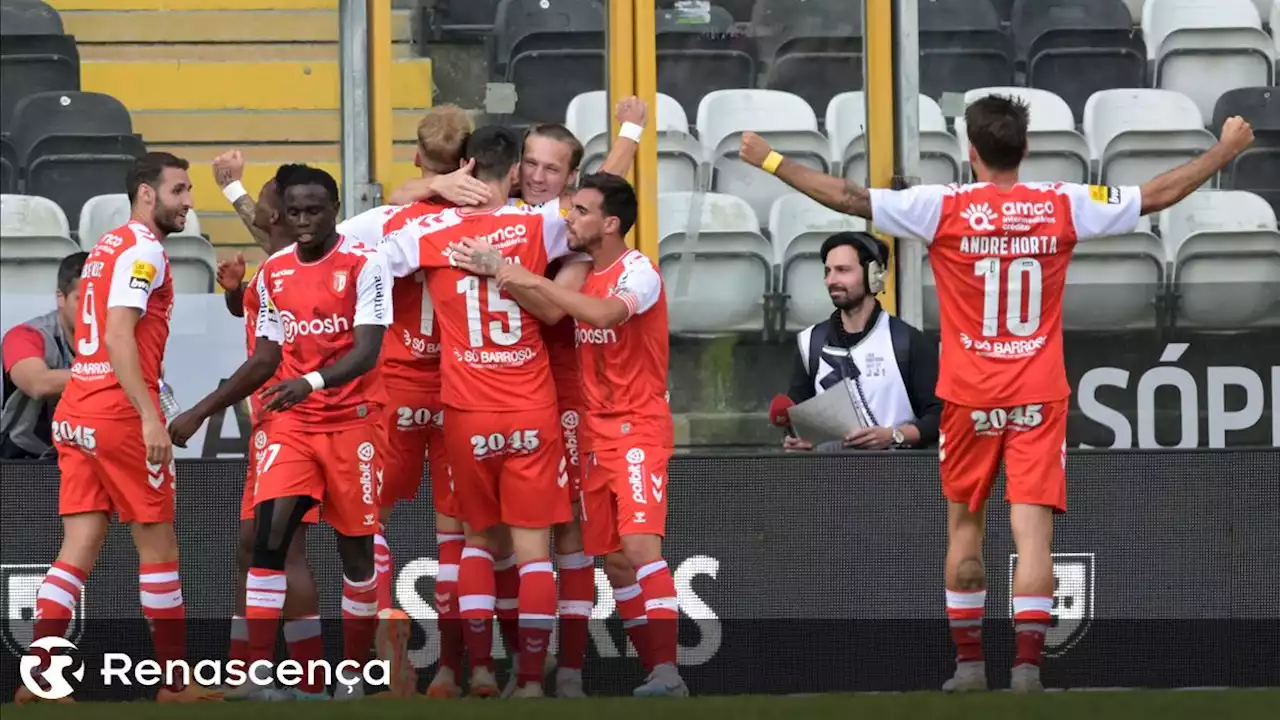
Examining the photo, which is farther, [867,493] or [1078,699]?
[867,493]

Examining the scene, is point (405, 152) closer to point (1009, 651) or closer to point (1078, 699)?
point (1009, 651)

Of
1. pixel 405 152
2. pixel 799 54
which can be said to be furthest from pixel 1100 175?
pixel 405 152

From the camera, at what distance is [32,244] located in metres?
8.11

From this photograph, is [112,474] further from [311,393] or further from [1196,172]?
[1196,172]

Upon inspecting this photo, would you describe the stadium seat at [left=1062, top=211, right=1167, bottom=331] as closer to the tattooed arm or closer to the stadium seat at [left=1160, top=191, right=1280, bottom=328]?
the stadium seat at [left=1160, top=191, right=1280, bottom=328]

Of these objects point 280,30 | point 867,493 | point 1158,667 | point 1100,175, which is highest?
point 280,30

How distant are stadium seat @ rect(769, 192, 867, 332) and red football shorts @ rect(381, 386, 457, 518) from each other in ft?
6.10

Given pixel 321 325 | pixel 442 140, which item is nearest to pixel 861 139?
pixel 442 140

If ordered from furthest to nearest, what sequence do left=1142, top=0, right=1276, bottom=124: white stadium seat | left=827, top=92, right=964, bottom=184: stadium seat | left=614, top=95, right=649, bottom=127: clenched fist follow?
left=1142, top=0, right=1276, bottom=124: white stadium seat, left=827, top=92, right=964, bottom=184: stadium seat, left=614, top=95, right=649, bottom=127: clenched fist

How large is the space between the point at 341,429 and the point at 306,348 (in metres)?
0.29

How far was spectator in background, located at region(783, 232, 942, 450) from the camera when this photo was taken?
7445 millimetres

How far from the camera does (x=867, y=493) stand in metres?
7.36

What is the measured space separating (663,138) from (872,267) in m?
1.23

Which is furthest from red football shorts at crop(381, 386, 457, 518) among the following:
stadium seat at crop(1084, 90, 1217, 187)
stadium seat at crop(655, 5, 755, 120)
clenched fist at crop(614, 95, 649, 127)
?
stadium seat at crop(1084, 90, 1217, 187)
